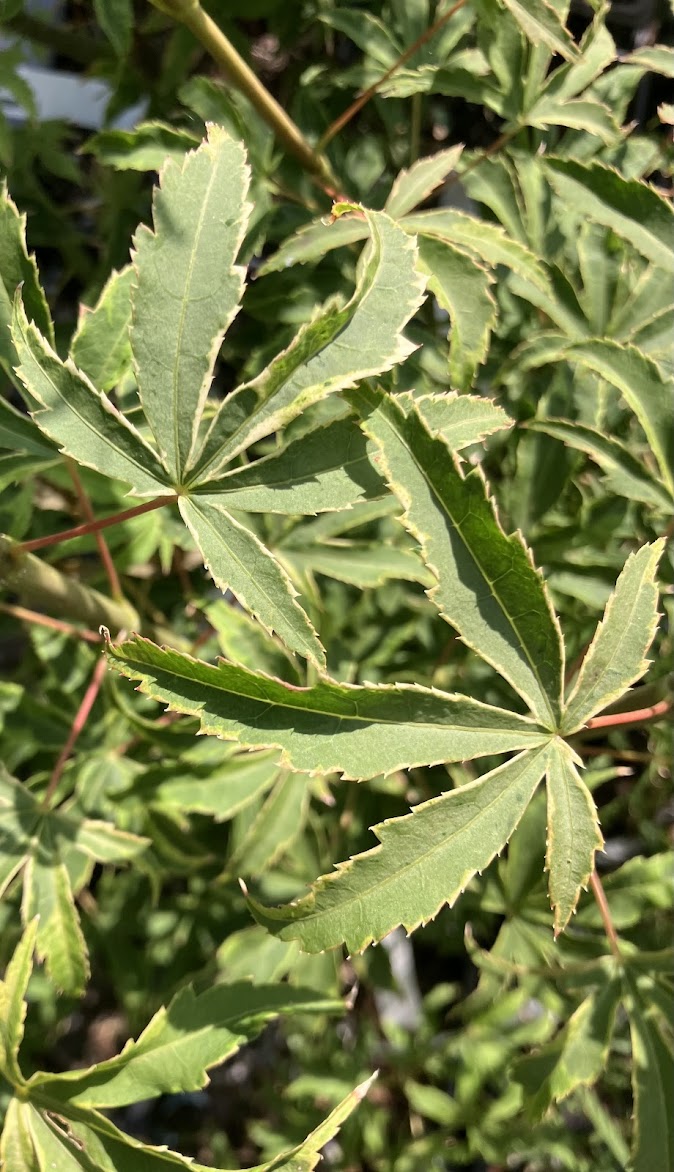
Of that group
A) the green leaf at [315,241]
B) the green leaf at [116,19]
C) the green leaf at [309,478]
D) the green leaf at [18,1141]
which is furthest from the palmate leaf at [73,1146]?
the green leaf at [116,19]

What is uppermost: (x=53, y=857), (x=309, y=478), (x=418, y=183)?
(x=418, y=183)

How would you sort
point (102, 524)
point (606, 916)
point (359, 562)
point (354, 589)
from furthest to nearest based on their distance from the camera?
point (354, 589) < point (359, 562) < point (606, 916) < point (102, 524)

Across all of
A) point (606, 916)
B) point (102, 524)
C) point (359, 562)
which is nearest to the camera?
point (102, 524)

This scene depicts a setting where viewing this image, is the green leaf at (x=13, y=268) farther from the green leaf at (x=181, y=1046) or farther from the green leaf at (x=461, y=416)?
the green leaf at (x=181, y=1046)

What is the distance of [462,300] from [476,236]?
0.25 ft

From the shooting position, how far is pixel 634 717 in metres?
0.70

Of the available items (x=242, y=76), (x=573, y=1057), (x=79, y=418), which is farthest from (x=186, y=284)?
(x=573, y=1057)

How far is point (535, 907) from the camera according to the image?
1.04m

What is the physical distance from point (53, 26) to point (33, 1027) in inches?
66.4

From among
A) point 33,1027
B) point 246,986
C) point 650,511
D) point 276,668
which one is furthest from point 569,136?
point 33,1027

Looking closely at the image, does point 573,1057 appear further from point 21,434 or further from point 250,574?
point 21,434

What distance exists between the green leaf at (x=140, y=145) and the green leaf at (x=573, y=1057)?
1025 millimetres

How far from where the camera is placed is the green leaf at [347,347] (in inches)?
22.9

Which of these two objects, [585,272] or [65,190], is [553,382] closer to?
[585,272]
